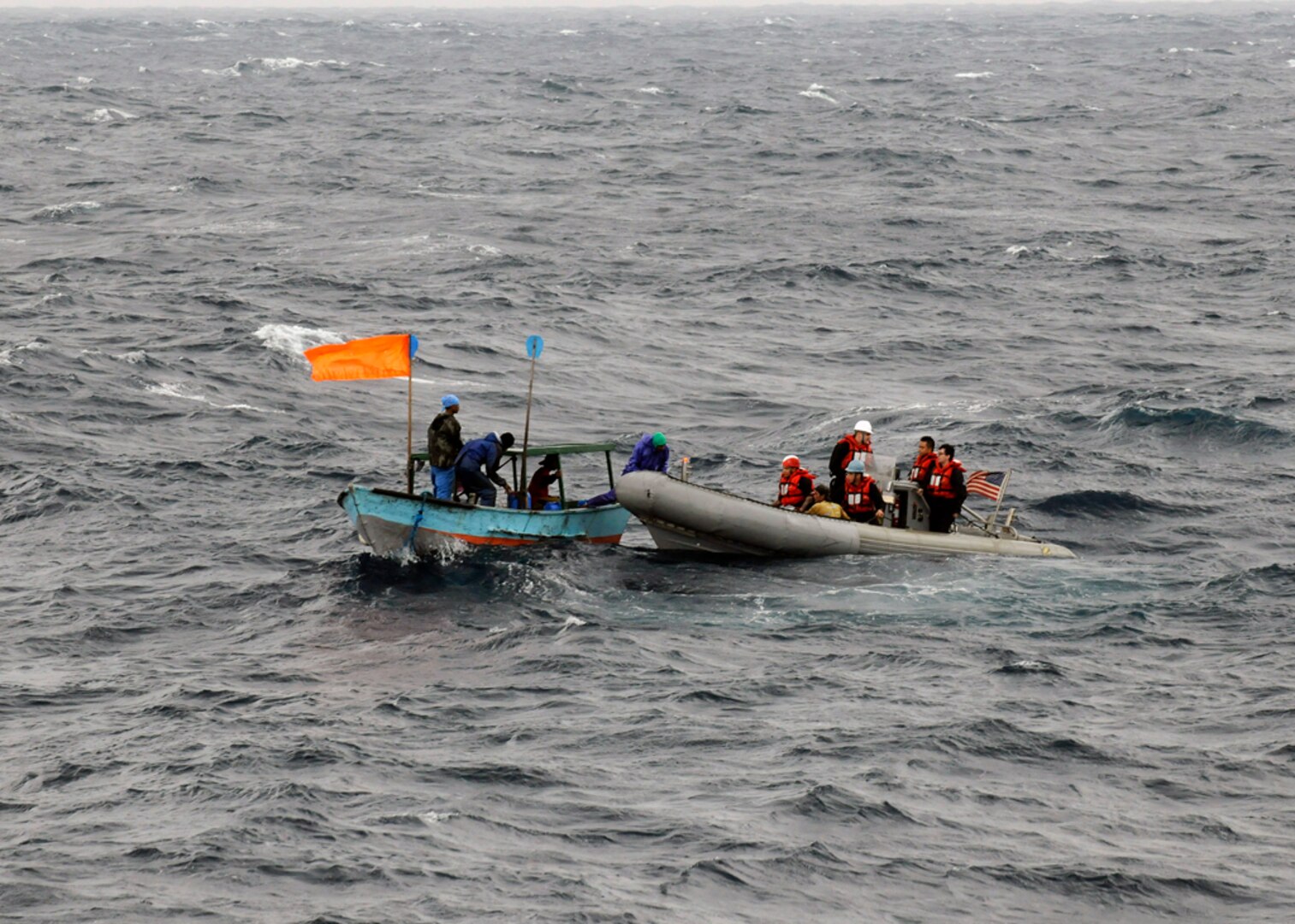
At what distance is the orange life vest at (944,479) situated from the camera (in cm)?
2544

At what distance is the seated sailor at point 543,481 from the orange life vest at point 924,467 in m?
5.07

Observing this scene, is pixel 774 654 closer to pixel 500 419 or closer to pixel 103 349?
pixel 500 419

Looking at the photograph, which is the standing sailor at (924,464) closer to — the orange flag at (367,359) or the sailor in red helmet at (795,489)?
the sailor in red helmet at (795,489)

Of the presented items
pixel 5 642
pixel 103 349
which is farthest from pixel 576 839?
pixel 103 349

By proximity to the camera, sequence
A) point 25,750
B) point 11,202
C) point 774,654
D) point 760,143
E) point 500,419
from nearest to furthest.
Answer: point 25,750
point 774,654
point 500,419
point 11,202
point 760,143

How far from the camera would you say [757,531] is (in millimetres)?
24797

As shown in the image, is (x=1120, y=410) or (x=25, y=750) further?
(x=1120, y=410)

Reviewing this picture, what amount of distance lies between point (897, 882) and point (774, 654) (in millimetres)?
5845

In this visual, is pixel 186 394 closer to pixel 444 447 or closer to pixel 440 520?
pixel 444 447

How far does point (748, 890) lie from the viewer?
15.7 metres

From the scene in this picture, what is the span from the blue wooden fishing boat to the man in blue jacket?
0.24 metres

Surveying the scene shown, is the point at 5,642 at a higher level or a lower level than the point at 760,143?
lower

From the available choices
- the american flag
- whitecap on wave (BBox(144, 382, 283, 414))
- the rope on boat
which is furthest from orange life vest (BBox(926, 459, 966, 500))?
whitecap on wave (BBox(144, 382, 283, 414))

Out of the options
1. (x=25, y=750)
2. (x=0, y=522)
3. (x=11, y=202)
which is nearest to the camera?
(x=25, y=750)
